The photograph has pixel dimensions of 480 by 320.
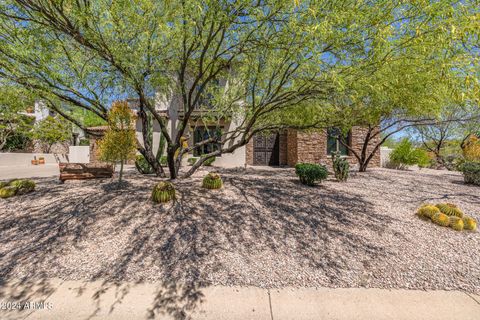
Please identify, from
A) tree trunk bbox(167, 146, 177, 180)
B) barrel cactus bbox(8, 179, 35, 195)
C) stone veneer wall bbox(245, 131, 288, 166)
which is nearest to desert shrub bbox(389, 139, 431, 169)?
stone veneer wall bbox(245, 131, 288, 166)

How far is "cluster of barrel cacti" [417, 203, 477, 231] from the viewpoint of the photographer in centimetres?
431

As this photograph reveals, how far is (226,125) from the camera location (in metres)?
13.5

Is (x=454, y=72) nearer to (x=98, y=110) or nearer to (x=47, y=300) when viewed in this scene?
(x=47, y=300)

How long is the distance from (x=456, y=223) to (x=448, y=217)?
0.55ft

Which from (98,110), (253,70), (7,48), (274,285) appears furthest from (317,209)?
(7,48)

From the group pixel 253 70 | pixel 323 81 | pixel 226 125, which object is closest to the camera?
pixel 323 81

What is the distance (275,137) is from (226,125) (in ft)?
12.3

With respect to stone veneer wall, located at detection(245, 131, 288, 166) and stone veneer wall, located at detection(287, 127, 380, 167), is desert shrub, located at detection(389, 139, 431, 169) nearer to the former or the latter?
stone veneer wall, located at detection(287, 127, 380, 167)

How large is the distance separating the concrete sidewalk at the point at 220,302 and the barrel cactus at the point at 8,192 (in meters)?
4.41

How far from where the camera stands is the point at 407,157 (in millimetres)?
12922

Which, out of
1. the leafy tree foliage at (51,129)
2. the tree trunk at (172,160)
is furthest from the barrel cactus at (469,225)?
the leafy tree foliage at (51,129)

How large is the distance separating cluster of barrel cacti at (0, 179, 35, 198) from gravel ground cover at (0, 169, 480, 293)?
0.94 ft

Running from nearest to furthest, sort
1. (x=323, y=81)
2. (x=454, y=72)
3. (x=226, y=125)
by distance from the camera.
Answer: (x=454, y=72) → (x=323, y=81) → (x=226, y=125)

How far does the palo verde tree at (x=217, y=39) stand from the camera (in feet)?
11.1
